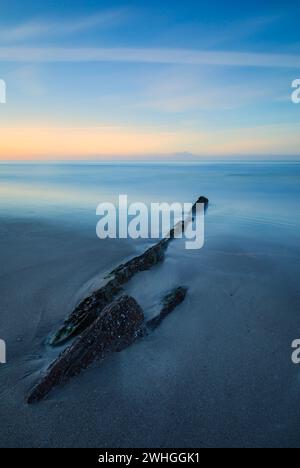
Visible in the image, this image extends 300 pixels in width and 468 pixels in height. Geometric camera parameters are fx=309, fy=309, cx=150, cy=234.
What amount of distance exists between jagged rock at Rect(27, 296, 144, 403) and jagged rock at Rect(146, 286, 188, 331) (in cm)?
30

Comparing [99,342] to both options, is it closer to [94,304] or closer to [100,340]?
[100,340]

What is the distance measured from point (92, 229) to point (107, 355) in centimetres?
738

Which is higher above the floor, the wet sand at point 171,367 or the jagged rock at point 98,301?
the jagged rock at point 98,301

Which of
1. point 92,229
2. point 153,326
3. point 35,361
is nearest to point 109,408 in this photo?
point 35,361

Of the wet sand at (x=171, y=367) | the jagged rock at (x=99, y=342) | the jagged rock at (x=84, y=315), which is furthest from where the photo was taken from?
the jagged rock at (x=84, y=315)

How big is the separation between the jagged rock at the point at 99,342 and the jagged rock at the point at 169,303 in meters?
0.30

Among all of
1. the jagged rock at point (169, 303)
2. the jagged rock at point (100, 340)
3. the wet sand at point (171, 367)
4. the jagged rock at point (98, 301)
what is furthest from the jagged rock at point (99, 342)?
the jagged rock at point (98, 301)

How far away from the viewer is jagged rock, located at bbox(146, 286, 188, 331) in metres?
4.81

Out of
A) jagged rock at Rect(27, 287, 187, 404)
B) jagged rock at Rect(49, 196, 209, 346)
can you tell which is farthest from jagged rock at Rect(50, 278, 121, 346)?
jagged rock at Rect(27, 287, 187, 404)

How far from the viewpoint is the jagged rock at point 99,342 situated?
3.47 metres

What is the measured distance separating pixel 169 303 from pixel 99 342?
1.78m

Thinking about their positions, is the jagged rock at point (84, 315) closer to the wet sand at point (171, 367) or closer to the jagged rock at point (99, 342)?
the wet sand at point (171, 367)

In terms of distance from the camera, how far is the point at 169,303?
5.40 metres

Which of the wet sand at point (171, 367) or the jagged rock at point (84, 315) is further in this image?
the jagged rock at point (84, 315)
